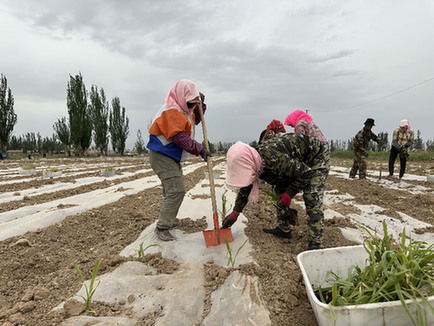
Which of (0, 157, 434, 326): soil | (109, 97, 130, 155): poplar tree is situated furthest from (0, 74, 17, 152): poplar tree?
(0, 157, 434, 326): soil

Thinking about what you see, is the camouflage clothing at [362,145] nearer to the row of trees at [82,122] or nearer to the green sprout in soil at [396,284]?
the green sprout in soil at [396,284]

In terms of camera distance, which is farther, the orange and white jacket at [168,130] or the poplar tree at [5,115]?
the poplar tree at [5,115]

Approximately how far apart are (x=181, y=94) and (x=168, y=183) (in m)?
0.83

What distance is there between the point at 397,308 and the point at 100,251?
7.24ft

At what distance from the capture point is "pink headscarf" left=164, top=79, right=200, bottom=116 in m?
2.46

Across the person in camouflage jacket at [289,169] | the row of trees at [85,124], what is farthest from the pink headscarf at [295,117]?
the row of trees at [85,124]

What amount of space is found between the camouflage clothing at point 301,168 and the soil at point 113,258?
1.16ft

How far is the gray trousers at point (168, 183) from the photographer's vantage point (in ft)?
8.28

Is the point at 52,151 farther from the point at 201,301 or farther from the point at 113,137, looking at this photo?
the point at 201,301

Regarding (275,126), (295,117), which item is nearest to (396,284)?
(295,117)

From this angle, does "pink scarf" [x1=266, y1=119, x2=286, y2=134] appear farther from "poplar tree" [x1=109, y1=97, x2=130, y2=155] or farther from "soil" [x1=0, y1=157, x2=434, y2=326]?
"poplar tree" [x1=109, y1=97, x2=130, y2=155]

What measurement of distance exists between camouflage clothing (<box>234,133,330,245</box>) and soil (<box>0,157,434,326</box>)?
1.16ft

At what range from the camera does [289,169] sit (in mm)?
Result: 2025

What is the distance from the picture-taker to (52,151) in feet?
134
